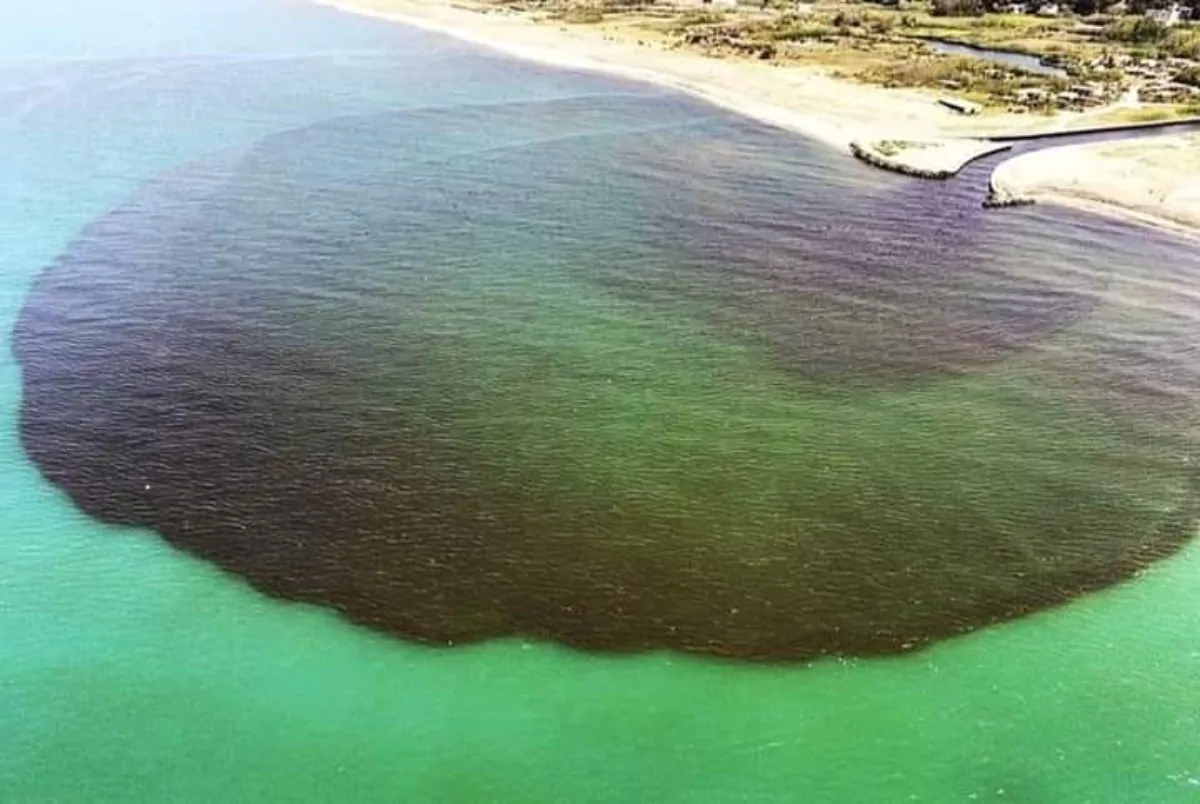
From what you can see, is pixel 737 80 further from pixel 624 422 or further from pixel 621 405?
pixel 624 422

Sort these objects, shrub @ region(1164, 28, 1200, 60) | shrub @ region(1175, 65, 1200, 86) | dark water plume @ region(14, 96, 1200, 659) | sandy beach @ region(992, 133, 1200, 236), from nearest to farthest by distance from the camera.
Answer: dark water plume @ region(14, 96, 1200, 659) → sandy beach @ region(992, 133, 1200, 236) → shrub @ region(1175, 65, 1200, 86) → shrub @ region(1164, 28, 1200, 60)

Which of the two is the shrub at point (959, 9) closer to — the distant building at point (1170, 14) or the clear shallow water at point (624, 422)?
the distant building at point (1170, 14)

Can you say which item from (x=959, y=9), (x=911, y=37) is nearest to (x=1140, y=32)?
(x=911, y=37)

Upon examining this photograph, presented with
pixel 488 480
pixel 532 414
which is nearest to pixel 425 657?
pixel 488 480

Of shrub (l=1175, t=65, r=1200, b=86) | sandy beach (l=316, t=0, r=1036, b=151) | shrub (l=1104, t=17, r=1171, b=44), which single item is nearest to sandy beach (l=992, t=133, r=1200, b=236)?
sandy beach (l=316, t=0, r=1036, b=151)

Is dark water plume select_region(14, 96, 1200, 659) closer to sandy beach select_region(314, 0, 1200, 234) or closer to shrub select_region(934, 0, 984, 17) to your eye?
sandy beach select_region(314, 0, 1200, 234)

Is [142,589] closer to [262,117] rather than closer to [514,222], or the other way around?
[514,222]
